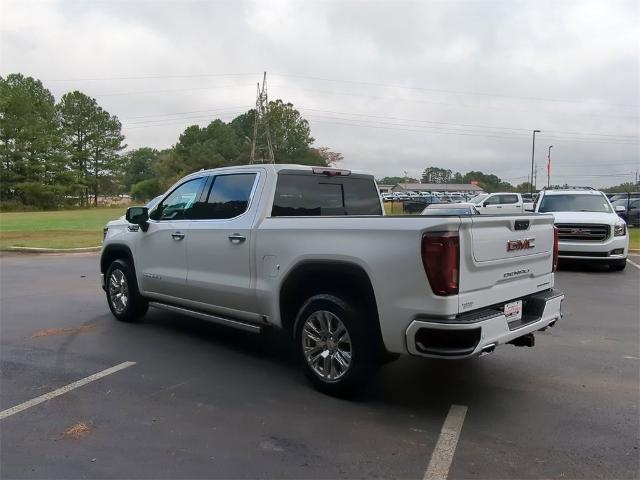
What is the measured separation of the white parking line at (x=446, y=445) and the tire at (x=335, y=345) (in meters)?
0.67

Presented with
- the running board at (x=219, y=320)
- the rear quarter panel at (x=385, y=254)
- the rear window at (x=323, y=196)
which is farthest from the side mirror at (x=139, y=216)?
the rear quarter panel at (x=385, y=254)

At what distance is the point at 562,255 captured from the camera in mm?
11562

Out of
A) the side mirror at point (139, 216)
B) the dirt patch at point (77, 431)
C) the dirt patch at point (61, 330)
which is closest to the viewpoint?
the dirt patch at point (77, 431)

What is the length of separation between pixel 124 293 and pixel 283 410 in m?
3.53

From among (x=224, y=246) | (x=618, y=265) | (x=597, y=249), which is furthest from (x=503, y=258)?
(x=618, y=265)

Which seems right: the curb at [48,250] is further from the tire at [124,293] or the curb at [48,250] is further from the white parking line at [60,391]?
the white parking line at [60,391]

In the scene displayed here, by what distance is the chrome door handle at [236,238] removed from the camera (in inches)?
196

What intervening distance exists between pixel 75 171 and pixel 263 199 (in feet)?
239

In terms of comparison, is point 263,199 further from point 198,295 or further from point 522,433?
point 522,433

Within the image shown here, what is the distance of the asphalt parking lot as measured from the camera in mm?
3289

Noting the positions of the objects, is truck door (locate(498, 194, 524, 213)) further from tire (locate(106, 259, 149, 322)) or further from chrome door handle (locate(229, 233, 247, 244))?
chrome door handle (locate(229, 233, 247, 244))

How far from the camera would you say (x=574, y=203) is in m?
12.8

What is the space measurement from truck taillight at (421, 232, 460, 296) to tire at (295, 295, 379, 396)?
738 millimetres

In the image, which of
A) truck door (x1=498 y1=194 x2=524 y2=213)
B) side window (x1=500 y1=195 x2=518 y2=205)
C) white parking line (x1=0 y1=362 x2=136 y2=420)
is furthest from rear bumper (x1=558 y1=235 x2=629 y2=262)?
side window (x1=500 y1=195 x2=518 y2=205)
